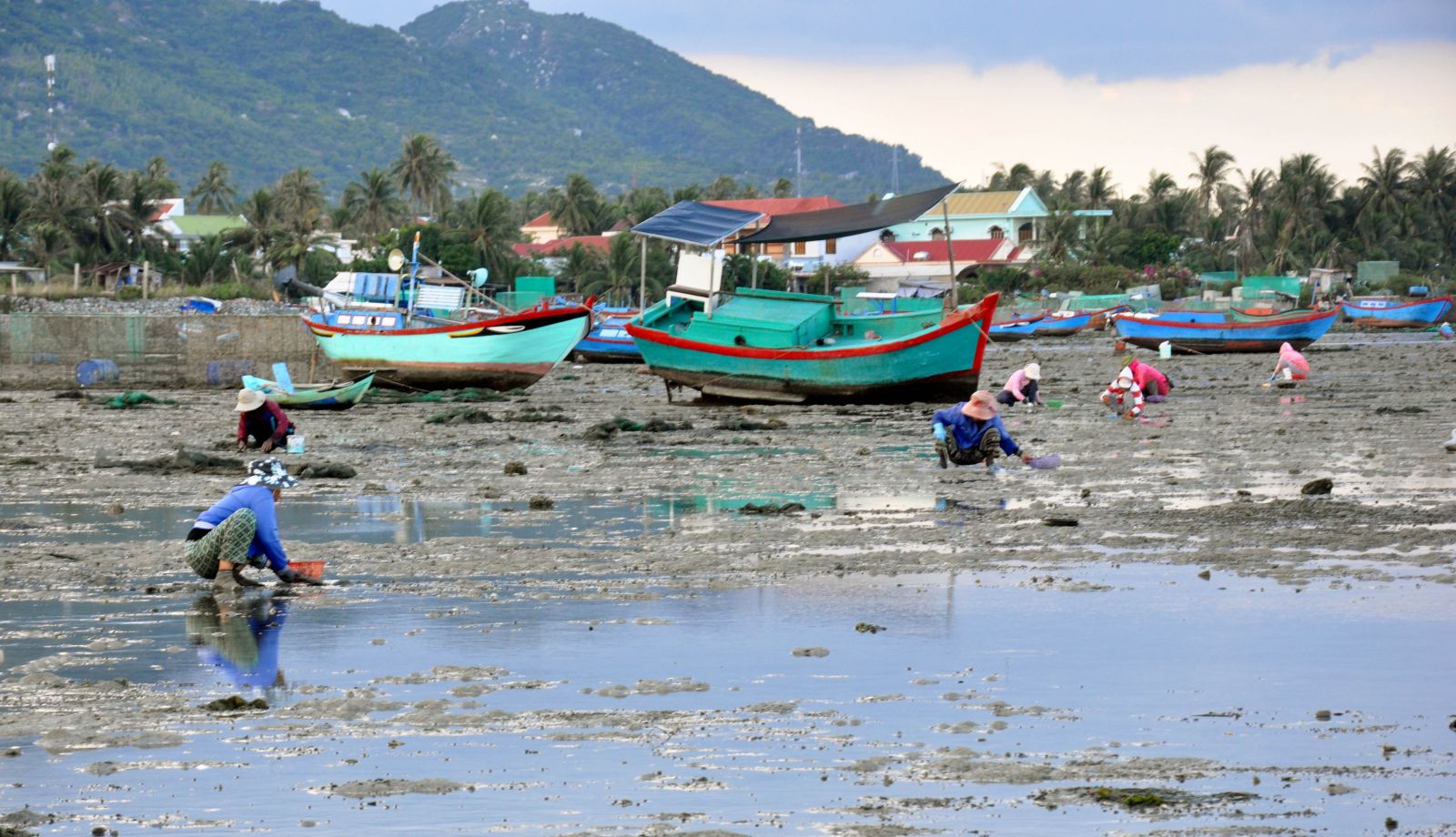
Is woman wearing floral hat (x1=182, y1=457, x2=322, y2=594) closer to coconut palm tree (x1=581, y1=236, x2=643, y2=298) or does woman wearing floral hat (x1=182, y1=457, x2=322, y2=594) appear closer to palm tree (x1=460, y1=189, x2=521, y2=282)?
coconut palm tree (x1=581, y1=236, x2=643, y2=298)

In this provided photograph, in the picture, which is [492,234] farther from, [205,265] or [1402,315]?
[1402,315]

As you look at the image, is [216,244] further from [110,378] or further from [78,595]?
[78,595]

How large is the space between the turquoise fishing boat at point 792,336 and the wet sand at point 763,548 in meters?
0.99

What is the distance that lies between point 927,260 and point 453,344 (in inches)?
2331

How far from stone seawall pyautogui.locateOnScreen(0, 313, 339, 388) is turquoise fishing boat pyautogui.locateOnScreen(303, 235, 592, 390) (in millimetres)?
1286

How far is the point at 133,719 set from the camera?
7512 mm

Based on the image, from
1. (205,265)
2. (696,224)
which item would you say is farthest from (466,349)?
(205,265)

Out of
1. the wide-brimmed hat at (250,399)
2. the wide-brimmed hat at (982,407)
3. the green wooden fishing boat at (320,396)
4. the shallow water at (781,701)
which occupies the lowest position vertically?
the green wooden fishing boat at (320,396)

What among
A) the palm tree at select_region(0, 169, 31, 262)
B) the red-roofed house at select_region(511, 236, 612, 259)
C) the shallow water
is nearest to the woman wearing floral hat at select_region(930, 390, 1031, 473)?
the shallow water

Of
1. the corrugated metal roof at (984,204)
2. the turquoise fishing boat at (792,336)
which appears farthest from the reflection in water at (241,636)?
the corrugated metal roof at (984,204)

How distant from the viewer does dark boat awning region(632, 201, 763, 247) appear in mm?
29312

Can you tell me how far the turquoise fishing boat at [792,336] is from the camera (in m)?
27.2

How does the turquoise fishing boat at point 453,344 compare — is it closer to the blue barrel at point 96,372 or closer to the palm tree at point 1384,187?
the blue barrel at point 96,372

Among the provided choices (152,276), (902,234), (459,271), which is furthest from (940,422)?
(902,234)
